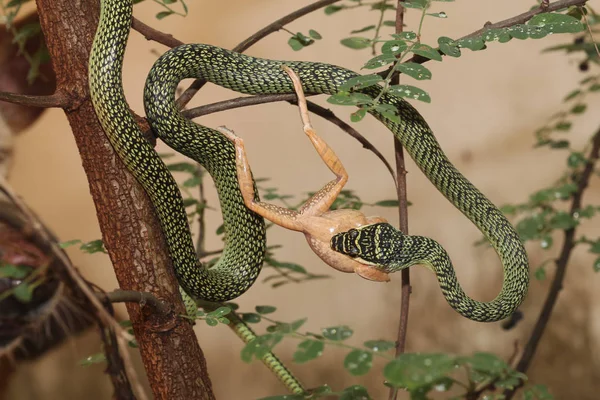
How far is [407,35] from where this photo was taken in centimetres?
117

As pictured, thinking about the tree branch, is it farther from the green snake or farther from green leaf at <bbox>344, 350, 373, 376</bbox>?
green leaf at <bbox>344, 350, 373, 376</bbox>

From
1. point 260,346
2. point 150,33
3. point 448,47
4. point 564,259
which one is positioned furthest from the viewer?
point 564,259

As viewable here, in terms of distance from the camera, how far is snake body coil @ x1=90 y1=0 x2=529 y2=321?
124 centimetres

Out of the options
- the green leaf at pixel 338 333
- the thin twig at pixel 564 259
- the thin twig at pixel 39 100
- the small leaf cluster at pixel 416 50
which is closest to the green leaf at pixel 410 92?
the small leaf cluster at pixel 416 50

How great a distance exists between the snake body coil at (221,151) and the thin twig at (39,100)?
61 mm

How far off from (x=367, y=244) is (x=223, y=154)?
0.39m

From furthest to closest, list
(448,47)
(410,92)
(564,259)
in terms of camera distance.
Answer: (564,259)
(448,47)
(410,92)

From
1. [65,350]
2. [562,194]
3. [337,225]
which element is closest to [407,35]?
[337,225]

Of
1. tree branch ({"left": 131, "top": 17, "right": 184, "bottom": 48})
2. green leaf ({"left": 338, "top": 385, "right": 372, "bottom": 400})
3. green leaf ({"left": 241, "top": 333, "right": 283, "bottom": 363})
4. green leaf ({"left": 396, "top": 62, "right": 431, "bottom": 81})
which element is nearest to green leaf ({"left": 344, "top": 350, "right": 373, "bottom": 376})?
green leaf ({"left": 241, "top": 333, "right": 283, "bottom": 363})

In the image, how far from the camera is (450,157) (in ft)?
8.52

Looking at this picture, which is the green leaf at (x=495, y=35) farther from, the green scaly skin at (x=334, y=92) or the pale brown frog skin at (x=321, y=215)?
the pale brown frog skin at (x=321, y=215)

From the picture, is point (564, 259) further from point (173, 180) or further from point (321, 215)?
point (173, 180)

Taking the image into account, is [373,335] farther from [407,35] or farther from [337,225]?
[407,35]

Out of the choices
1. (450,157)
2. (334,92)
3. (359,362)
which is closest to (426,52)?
(334,92)
